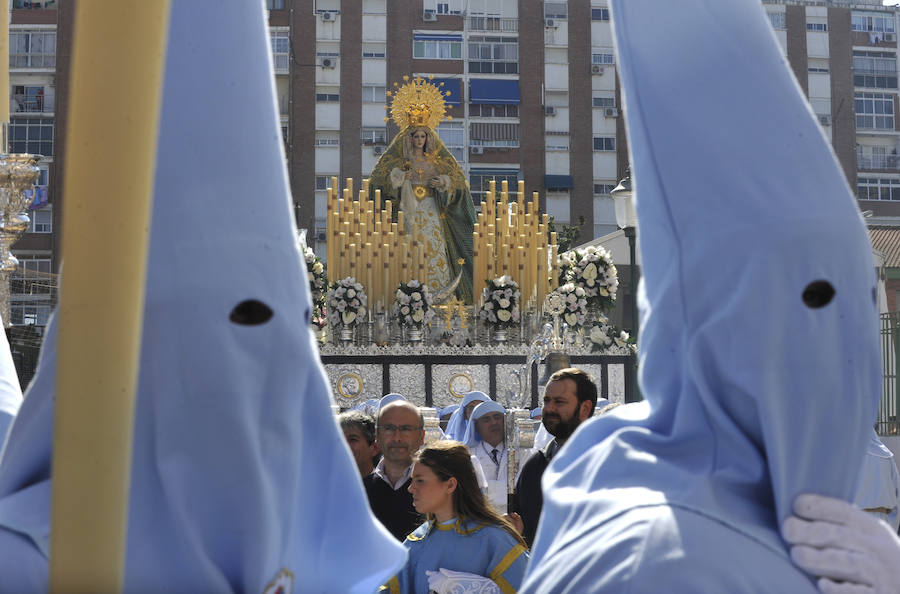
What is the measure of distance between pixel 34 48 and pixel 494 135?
16.4 metres

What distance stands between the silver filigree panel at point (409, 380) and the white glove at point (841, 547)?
13152 mm

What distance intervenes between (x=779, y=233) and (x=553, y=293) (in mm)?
13055

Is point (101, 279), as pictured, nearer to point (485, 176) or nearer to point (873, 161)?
point (485, 176)

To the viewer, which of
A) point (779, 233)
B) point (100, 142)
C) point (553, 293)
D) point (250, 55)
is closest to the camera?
point (100, 142)

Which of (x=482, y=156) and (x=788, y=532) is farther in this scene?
(x=482, y=156)

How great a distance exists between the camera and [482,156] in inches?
1838

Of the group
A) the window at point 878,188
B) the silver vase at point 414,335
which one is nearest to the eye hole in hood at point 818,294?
the silver vase at point 414,335

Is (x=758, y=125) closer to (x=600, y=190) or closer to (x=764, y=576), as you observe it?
(x=764, y=576)

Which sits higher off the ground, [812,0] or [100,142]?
[812,0]

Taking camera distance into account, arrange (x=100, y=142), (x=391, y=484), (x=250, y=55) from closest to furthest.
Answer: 1. (x=100, y=142)
2. (x=250, y=55)
3. (x=391, y=484)

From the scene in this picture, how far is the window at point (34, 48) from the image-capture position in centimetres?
4478

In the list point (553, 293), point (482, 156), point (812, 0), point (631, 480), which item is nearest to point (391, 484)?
point (631, 480)

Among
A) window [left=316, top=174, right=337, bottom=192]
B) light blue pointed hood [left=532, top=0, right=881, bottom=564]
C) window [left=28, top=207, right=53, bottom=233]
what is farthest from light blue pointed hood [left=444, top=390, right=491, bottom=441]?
window [left=28, top=207, right=53, bottom=233]

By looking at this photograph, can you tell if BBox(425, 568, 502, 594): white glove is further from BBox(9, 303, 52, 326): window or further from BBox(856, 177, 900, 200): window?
BBox(856, 177, 900, 200): window
